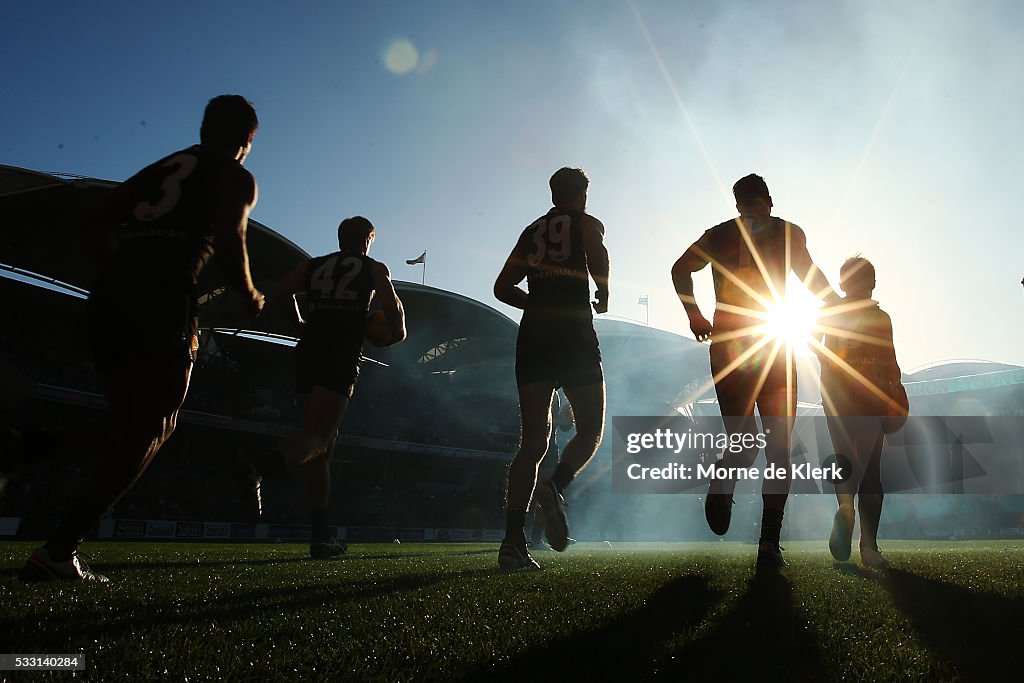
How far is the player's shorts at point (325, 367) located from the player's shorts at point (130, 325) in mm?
1890

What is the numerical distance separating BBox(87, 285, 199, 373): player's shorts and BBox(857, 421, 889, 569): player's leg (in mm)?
4210

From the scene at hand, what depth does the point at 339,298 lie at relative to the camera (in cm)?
493

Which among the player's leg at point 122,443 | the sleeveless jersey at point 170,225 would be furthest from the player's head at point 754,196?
the player's leg at point 122,443

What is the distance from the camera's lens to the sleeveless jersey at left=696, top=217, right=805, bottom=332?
396 centimetres

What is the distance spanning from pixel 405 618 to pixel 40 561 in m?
1.78

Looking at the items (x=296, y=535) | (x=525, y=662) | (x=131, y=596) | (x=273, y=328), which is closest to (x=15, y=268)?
(x=273, y=328)

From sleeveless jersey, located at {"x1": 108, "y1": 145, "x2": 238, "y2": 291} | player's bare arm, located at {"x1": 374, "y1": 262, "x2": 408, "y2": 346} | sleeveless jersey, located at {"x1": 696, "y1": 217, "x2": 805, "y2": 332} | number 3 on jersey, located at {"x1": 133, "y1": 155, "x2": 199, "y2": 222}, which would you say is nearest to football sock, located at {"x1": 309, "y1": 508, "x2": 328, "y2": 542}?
player's bare arm, located at {"x1": 374, "y1": 262, "x2": 408, "y2": 346}

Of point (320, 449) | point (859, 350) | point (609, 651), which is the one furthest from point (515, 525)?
point (859, 350)

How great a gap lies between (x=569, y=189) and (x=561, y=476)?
1.83m

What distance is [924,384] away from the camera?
52.6 meters

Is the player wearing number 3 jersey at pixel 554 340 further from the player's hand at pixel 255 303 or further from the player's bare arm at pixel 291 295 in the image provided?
the player's hand at pixel 255 303

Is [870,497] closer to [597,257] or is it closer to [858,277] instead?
[858,277]

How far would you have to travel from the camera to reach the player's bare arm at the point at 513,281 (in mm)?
4230

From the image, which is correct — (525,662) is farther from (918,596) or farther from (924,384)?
(924,384)
